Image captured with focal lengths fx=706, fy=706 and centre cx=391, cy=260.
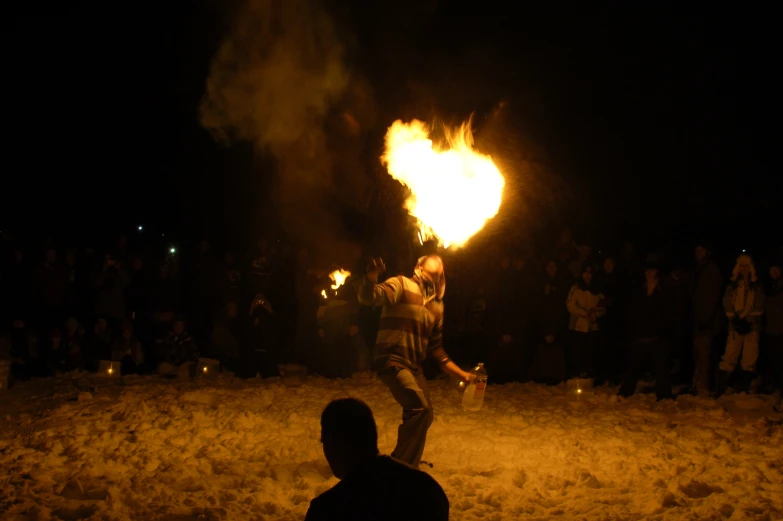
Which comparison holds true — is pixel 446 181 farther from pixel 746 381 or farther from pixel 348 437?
pixel 746 381

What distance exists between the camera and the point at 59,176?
53.3 feet

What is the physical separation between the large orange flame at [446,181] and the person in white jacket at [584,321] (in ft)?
11.8

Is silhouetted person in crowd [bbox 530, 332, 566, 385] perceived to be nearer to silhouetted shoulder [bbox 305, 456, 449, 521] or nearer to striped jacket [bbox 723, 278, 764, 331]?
striped jacket [bbox 723, 278, 764, 331]

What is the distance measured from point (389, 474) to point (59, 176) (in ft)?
51.7

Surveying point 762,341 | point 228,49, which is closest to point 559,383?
point 762,341

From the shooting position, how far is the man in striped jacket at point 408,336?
604 cm

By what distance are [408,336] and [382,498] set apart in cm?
367

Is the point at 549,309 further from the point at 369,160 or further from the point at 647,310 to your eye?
the point at 369,160

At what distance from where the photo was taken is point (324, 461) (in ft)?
22.7

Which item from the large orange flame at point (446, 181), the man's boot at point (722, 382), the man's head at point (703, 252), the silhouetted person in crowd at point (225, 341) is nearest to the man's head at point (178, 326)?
the silhouetted person in crowd at point (225, 341)

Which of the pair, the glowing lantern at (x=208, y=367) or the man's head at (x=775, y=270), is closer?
the man's head at (x=775, y=270)

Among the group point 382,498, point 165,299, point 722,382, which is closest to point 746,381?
point 722,382

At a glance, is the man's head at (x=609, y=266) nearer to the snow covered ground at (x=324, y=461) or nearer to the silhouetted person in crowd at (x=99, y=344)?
the snow covered ground at (x=324, y=461)

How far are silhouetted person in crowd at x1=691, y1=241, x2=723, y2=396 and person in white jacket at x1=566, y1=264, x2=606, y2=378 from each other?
1341 mm
